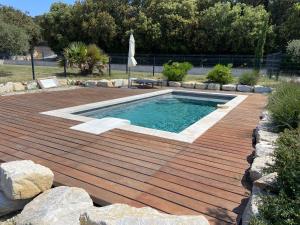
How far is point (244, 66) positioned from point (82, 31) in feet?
50.4

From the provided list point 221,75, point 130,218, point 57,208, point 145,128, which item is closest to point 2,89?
point 145,128

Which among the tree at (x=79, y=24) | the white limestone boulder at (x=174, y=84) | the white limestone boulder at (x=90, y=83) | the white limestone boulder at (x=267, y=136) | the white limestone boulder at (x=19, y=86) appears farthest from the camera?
the tree at (x=79, y=24)

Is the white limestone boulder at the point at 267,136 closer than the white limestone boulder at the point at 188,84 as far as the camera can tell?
Yes

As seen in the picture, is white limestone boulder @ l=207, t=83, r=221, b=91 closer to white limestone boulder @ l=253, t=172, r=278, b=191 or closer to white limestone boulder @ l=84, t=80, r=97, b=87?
white limestone boulder @ l=84, t=80, r=97, b=87

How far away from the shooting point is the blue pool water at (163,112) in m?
7.42

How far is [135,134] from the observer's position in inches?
191

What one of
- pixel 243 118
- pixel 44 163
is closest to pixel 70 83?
pixel 243 118

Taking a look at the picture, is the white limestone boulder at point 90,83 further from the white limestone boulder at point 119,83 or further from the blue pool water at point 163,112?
→ the blue pool water at point 163,112

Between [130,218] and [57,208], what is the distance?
0.86 metres

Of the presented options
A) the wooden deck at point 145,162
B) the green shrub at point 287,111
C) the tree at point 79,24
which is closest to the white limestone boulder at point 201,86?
the wooden deck at point 145,162

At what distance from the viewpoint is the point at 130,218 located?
6.50ft

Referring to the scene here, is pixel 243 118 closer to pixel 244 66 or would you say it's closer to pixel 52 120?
pixel 52 120

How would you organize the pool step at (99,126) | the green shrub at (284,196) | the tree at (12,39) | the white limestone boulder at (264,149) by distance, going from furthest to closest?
the tree at (12,39) → the pool step at (99,126) → the white limestone boulder at (264,149) → the green shrub at (284,196)

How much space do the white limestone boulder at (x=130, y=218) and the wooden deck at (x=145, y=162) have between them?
61cm
